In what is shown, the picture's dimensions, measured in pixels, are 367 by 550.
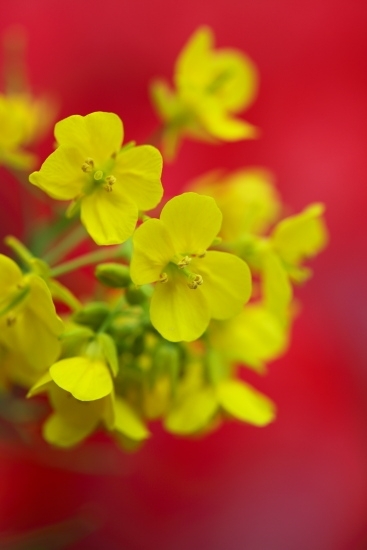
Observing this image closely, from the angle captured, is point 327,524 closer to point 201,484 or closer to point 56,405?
point 201,484

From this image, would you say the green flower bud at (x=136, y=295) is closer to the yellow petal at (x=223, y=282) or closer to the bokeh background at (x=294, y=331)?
the yellow petal at (x=223, y=282)

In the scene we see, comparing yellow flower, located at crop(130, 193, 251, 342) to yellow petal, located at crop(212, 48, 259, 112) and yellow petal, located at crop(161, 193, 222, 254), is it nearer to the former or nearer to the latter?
yellow petal, located at crop(161, 193, 222, 254)

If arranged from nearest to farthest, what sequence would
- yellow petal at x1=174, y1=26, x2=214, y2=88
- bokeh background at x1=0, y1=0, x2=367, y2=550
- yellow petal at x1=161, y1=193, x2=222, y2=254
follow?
yellow petal at x1=161, y1=193, x2=222, y2=254
yellow petal at x1=174, y1=26, x2=214, y2=88
bokeh background at x1=0, y1=0, x2=367, y2=550

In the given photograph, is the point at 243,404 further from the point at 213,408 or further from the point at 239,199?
the point at 239,199

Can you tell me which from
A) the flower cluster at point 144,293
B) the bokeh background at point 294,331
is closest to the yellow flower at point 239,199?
the flower cluster at point 144,293

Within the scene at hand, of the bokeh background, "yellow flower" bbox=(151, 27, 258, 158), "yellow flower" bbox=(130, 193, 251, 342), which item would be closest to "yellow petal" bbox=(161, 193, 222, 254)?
"yellow flower" bbox=(130, 193, 251, 342)

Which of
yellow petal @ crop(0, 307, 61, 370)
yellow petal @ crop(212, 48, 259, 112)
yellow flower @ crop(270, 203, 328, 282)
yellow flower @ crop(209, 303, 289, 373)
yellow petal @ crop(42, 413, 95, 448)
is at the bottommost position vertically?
yellow petal @ crop(42, 413, 95, 448)

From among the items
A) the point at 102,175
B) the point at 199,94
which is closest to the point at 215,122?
the point at 199,94

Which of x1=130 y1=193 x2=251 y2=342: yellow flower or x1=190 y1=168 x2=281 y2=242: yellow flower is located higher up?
x1=190 y1=168 x2=281 y2=242: yellow flower

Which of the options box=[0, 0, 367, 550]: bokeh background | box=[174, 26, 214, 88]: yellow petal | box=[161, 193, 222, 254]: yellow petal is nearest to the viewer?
box=[161, 193, 222, 254]: yellow petal
